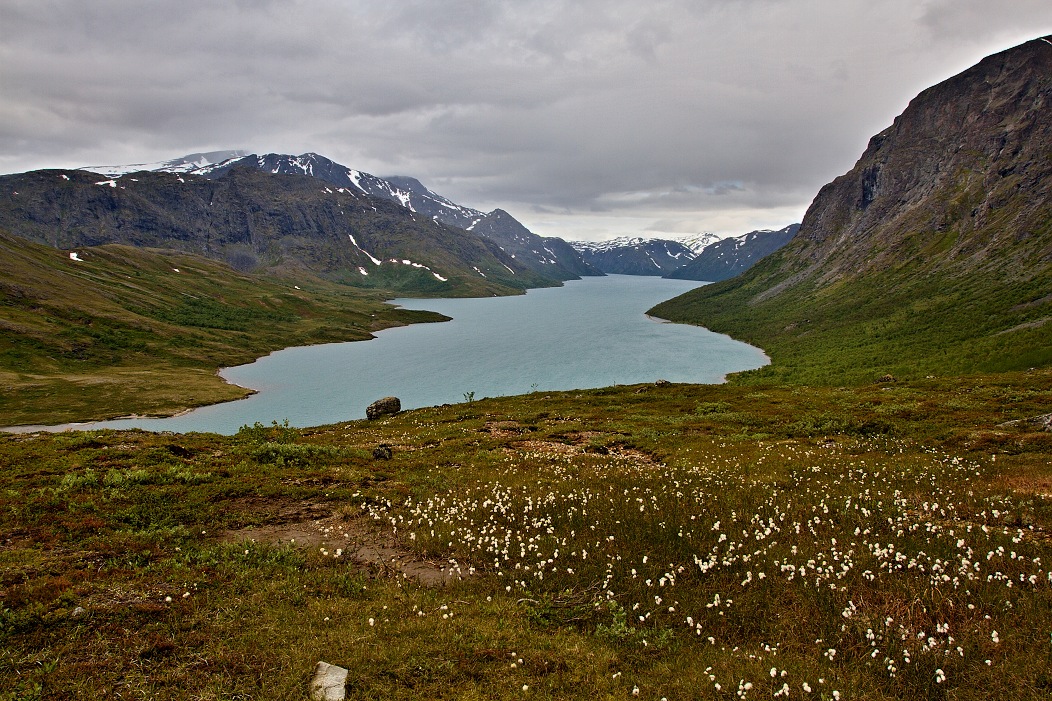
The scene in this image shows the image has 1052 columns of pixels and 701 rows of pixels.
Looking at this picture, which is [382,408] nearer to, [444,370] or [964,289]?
[444,370]

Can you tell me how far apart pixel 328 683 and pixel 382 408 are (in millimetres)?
51811

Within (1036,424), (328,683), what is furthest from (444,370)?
(328,683)

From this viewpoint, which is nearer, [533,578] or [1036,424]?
[533,578]

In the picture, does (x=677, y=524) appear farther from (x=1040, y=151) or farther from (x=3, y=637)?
(x=1040, y=151)

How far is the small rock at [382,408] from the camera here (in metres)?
57.2

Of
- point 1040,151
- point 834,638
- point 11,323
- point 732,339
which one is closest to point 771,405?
point 834,638

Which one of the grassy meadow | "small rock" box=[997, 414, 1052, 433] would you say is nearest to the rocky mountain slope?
"small rock" box=[997, 414, 1052, 433]

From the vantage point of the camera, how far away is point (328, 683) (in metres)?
8.03

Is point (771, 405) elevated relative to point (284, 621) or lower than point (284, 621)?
lower

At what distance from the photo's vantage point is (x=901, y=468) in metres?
18.1

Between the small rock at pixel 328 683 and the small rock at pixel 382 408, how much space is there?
50.1m

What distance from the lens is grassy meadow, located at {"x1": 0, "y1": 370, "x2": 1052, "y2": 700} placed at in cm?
815

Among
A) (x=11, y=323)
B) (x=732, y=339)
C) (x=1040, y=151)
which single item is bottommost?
(x=732, y=339)

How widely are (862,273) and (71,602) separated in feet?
792
